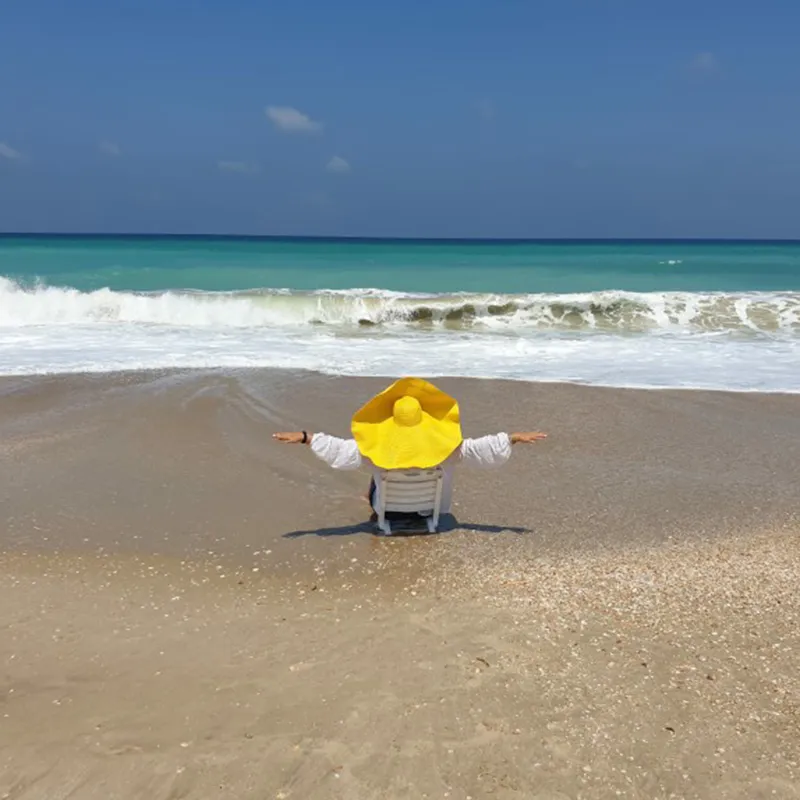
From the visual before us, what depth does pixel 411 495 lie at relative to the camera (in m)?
5.71

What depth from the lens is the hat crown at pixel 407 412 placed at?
215 inches

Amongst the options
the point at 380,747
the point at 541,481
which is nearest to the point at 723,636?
the point at 380,747

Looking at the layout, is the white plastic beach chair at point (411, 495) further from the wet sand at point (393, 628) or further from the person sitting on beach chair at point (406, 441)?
the wet sand at point (393, 628)

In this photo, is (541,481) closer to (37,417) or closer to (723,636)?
(723,636)

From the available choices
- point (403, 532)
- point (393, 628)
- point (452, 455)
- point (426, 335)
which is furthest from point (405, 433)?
point (426, 335)

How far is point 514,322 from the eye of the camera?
2014 centimetres

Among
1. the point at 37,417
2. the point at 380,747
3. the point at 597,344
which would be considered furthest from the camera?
the point at 597,344

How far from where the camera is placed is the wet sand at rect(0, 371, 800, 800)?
3.28 meters

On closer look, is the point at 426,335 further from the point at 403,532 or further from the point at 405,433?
the point at 405,433

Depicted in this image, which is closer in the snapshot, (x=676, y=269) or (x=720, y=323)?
(x=720, y=323)

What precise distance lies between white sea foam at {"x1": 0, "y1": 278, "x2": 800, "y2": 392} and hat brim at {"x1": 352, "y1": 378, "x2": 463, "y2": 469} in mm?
6259

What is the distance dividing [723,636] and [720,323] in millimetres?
16339

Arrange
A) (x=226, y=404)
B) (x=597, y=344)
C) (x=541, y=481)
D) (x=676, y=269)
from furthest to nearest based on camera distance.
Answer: (x=676, y=269)
(x=597, y=344)
(x=226, y=404)
(x=541, y=481)

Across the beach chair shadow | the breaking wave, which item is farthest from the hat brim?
the breaking wave
